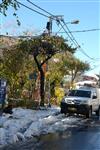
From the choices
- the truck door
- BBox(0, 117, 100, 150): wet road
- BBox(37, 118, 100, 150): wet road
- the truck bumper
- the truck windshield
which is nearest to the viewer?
BBox(0, 117, 100, 150): wet road

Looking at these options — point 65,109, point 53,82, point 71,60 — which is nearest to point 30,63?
point 53,82

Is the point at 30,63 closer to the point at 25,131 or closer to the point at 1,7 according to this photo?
the point at 25,131

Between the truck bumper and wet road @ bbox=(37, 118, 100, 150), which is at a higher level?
the truck bumper

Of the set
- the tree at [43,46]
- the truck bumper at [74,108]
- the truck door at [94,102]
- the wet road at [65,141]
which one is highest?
the tree at [43,46]

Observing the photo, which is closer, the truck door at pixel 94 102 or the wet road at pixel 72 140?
the wet road at pixel 72 140

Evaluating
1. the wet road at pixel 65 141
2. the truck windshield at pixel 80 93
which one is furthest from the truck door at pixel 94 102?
the wet road at pixel 65 141

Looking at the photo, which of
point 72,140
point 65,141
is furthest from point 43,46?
point 65,141

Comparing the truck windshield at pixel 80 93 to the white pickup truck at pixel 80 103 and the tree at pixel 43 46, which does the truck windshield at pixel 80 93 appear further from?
the tree at pixel 43 46

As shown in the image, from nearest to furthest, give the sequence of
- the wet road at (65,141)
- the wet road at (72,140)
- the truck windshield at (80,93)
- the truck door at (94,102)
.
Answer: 1. the wet road at (65,141)
2. the wet road at (72,140)
3. the truck door at (94,102)
4. the truck windshield at (80,93)

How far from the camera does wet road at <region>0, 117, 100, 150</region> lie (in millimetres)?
15125

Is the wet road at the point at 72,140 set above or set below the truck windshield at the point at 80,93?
below

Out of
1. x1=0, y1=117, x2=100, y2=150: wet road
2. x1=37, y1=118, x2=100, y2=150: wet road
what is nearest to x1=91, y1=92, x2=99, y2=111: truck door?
x1=37, y1=118, x2=100, y2=150: wet road

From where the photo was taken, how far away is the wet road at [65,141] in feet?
49.6

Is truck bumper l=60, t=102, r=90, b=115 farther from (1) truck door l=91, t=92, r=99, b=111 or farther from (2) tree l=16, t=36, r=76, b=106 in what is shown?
(2) tree l=16, t=36, r=76, b=106
